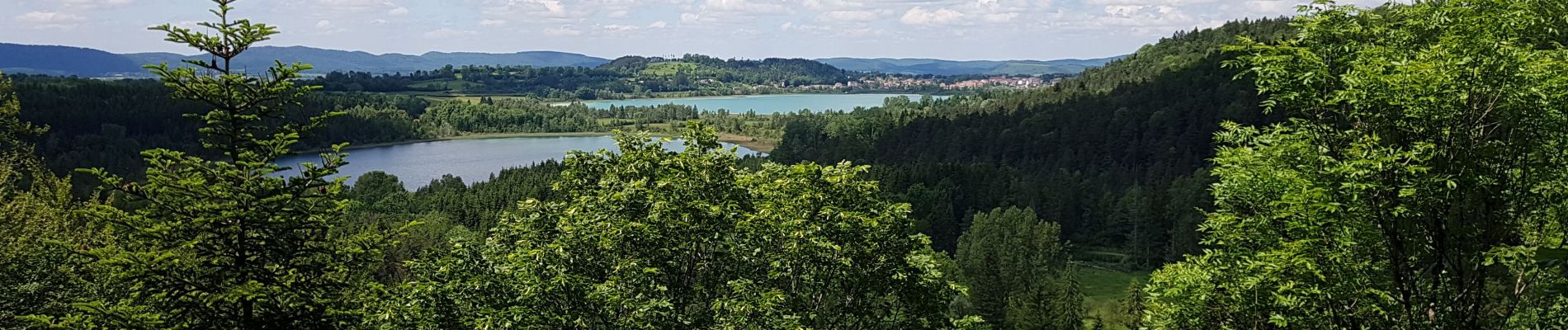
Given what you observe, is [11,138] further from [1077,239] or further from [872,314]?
[1077,239]

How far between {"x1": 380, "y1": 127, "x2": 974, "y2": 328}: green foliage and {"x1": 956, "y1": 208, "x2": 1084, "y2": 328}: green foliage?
111 feet

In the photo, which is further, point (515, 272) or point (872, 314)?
point (872, 314)

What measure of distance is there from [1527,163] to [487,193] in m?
100

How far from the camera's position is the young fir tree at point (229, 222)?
460 inches

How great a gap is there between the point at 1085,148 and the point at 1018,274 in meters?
78.5

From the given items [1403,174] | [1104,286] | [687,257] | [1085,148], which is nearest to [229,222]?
[687,257]

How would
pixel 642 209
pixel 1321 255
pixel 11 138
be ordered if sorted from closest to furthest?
pixel 1321 255
pixel 642 209
pixel 11 138

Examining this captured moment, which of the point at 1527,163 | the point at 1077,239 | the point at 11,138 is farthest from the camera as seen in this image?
the point at 1077,239

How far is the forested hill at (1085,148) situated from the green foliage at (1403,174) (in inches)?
2690

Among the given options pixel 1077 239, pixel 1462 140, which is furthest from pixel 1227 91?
pixel 1462 140

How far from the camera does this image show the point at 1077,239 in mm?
99062

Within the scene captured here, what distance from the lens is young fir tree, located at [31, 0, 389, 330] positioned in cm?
1167

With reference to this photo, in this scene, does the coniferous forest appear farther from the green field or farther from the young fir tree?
the green field

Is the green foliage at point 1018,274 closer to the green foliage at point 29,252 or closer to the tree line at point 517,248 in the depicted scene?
the tree line at point 517,248
